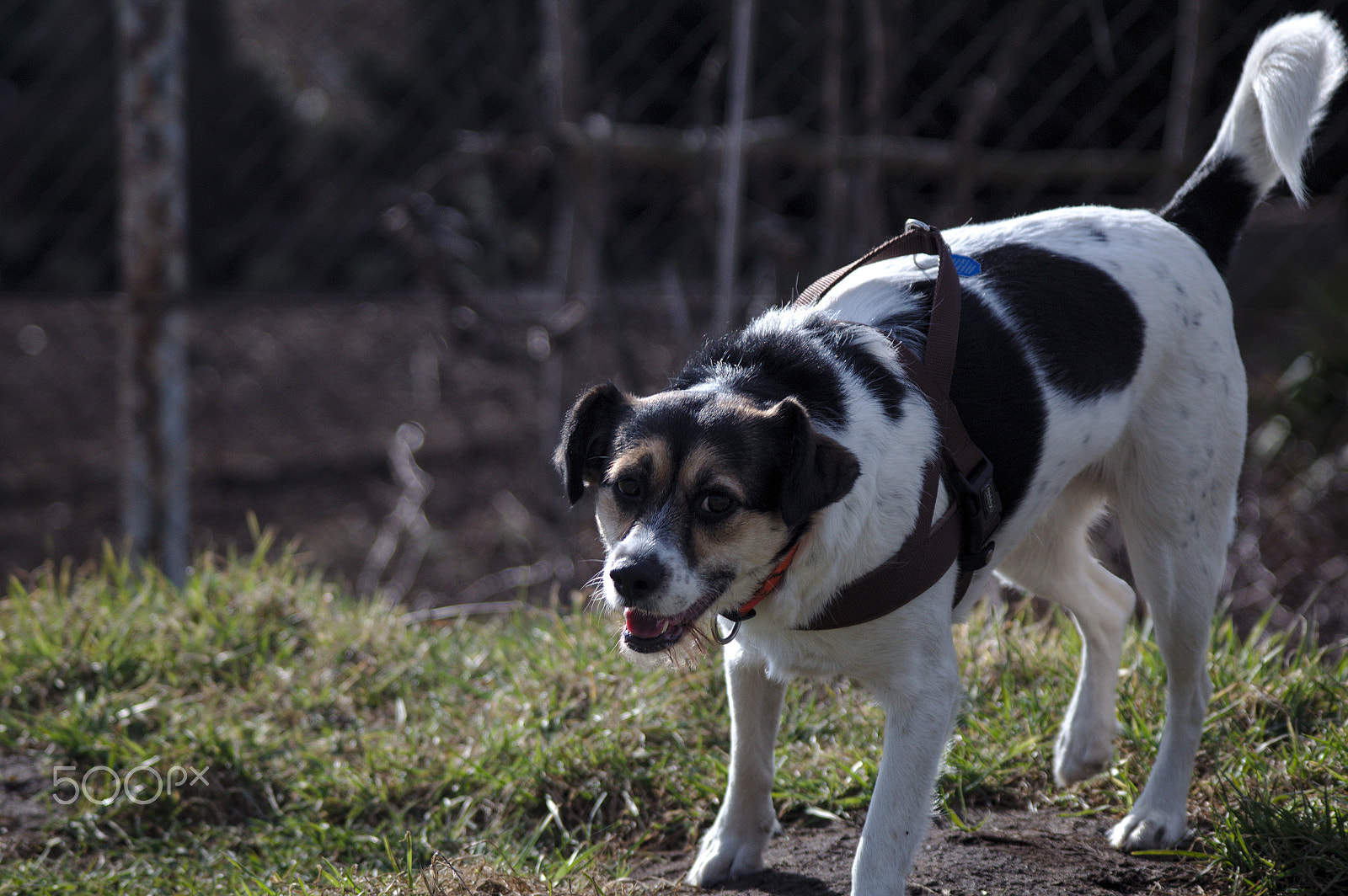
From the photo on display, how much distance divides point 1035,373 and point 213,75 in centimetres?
791

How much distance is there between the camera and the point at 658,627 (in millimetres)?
2062

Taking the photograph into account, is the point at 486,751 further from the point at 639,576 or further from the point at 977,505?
the point at 977,505

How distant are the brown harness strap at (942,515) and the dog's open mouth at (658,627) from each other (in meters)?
0.19

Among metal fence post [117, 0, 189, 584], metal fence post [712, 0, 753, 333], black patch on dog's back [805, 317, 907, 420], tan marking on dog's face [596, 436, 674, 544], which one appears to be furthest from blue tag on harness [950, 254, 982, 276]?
metal fence post [117, 0, 189, 584]

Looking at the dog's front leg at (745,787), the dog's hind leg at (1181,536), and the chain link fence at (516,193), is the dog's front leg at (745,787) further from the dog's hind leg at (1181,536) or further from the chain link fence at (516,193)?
the chain link fence at (516,193)

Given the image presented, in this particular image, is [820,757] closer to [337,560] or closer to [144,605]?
[144,605]

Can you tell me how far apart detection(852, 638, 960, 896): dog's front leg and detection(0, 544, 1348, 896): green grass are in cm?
52

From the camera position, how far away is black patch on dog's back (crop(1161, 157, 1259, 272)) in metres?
2.72

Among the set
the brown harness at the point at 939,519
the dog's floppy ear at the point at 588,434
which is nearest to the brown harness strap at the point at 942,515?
the brown harness at the point at 939,519

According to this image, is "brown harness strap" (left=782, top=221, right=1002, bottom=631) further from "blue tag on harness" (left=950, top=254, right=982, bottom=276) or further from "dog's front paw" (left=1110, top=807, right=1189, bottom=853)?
"dog's front paw" (left=1110, top=807, right=1189, bottom=853)

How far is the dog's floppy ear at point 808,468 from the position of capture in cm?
195

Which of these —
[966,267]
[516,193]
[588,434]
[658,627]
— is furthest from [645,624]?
[516,193]

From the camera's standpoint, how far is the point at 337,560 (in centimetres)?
606

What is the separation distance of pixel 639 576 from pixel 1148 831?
130 centimetres
